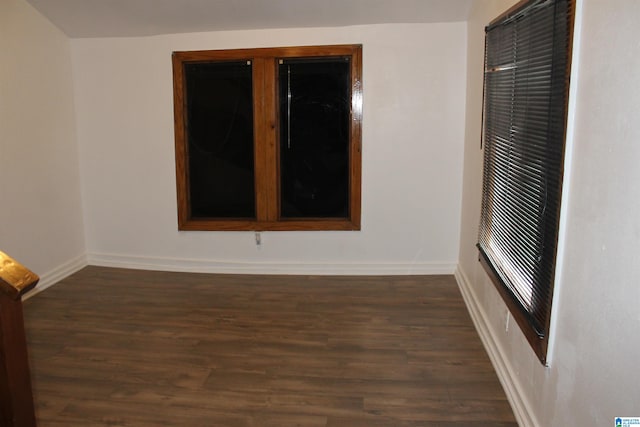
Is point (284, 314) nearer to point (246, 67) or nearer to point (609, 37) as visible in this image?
point (246, 67)

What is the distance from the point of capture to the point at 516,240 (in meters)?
2.56

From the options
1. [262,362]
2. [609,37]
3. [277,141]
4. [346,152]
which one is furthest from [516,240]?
[277,141]

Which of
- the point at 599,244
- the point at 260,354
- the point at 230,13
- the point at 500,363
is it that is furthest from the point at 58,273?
the point at 599,244

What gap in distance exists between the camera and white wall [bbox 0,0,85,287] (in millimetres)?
3812

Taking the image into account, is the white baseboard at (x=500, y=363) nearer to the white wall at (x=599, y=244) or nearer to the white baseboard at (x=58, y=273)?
the white wall at (x=599, y=244)

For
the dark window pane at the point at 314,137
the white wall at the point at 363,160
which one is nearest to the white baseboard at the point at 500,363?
the white wall at the point at 363,160

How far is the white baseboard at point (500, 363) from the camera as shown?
7.77ft

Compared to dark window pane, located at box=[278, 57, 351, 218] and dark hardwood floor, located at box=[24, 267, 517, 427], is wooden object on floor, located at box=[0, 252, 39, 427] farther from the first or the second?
dark window pane, located at box=[278, 57, 351, 218]

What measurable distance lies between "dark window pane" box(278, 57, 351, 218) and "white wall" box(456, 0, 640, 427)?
2462mm

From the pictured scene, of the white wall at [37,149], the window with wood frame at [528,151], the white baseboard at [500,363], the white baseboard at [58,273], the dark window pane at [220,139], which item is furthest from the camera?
the dark window pane at [220,139]

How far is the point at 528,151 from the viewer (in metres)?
2.42

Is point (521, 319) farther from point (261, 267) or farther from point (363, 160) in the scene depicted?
point (261, 267)

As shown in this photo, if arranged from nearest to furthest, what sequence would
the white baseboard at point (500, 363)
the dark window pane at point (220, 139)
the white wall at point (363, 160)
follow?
the white baseboard at point (500, 363) → the white wall at point (363, 160) → the dark window pane at point (220, 139)

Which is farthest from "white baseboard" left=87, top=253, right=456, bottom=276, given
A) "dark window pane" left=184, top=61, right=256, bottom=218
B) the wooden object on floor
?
the wooden object on floor
